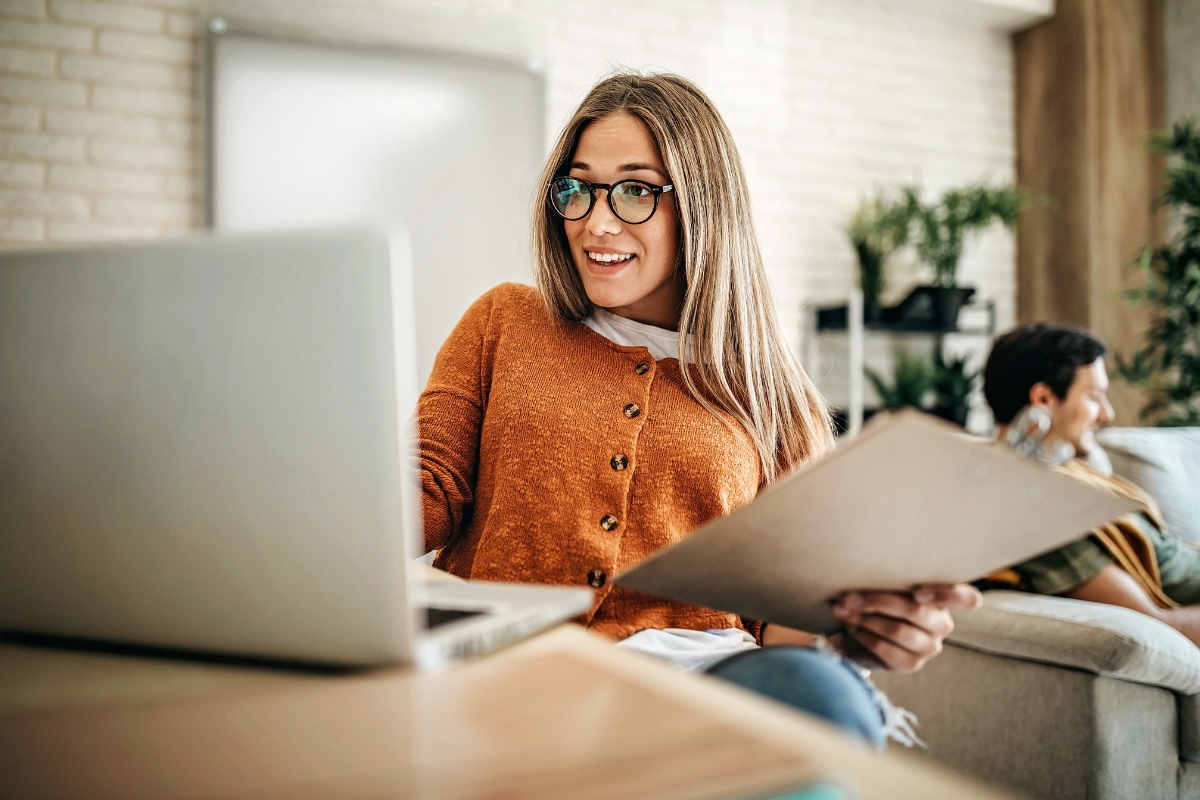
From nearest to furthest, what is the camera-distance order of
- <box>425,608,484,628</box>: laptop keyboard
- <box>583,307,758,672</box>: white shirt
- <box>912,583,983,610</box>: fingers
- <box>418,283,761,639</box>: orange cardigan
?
<box>425,608,484,628</box>: laptop keyboard → <box>912,583,983,610</box>: fingers → <box>583,307,758,672</box>: white shirt → <box>418,283,761,639</box>: orange cardigan

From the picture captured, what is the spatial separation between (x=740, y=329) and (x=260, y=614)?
92 cm

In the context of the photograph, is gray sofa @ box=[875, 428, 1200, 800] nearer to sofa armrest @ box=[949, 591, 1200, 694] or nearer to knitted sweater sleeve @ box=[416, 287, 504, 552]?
sofa armrest @ box=[949, 591, 1200, 694]

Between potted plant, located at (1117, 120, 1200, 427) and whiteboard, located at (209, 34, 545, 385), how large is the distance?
2230mm

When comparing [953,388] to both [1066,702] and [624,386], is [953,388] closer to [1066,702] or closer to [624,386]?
[1066,702]

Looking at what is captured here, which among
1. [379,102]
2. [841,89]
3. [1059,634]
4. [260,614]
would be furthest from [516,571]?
[841,89]

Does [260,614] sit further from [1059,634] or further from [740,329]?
[1059,634]

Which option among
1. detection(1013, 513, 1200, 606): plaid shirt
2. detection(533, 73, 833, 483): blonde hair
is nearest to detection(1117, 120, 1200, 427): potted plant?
detection(1013, 513, 1200, 606): plaid shirt

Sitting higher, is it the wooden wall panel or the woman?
the wooden wall panel

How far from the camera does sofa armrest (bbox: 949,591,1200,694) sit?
58.3 inches

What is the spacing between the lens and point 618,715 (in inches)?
16.1

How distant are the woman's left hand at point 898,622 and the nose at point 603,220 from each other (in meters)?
0.66

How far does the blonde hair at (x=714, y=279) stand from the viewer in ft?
4.20

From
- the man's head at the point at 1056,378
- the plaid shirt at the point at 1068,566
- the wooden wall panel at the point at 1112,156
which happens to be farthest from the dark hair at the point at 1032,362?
the wooden wall panel at the point at 1112,156

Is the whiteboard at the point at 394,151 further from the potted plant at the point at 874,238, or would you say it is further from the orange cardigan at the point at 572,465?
the orange cardigan at the point at 572,465
